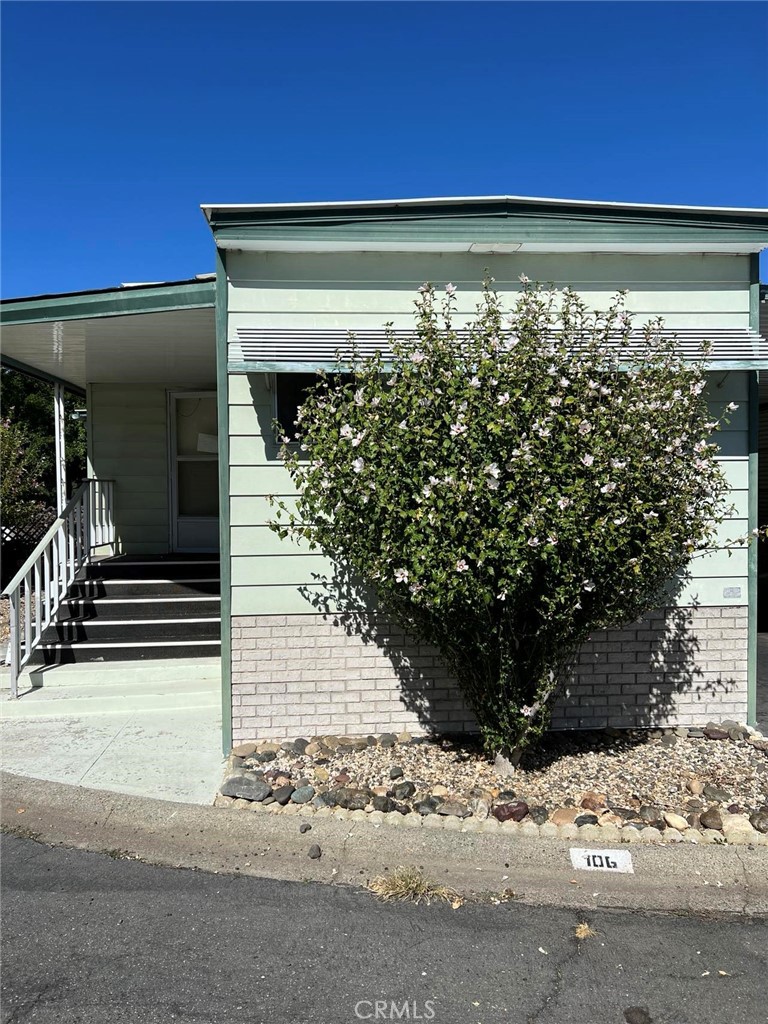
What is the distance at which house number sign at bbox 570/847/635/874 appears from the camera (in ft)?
11.4

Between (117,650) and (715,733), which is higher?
(117,650)

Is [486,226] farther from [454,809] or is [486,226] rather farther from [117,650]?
[117,650]

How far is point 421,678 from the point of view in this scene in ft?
16.7

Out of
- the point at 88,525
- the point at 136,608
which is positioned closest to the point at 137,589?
the point at 136,608

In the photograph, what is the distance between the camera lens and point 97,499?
26.5 feet

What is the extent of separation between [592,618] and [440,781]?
1.36m

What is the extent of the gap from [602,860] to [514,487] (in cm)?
188

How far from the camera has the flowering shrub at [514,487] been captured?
12.1 feet

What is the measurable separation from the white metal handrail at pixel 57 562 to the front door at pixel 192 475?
2.42 feet

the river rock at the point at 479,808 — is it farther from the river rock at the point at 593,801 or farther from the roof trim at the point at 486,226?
the roof trim at the point at 486,226

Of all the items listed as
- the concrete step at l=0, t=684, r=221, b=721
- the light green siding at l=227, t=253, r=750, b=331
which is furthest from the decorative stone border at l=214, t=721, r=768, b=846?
the light green siding at l=227, t=253, r=750, b=331

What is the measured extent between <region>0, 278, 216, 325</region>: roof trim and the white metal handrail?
1.93 metres

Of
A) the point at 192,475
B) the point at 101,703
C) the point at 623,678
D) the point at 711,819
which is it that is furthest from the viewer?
the point at 192,475

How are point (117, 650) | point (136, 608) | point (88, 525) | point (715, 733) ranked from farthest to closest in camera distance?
point (88, 525)
point (136, 608)
point (117, 650)
point (715, 733)
